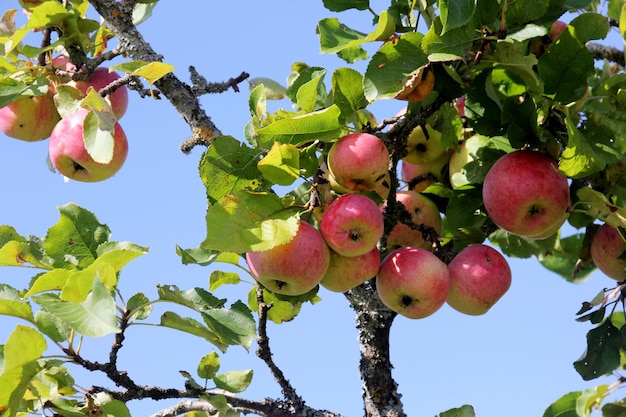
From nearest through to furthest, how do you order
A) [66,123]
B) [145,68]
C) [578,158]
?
[578,158] < [145,68] < [66,123]

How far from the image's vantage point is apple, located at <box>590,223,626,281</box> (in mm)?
2178

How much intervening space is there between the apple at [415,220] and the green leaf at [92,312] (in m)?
0.90

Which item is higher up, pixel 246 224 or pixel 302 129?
pixel 302 129

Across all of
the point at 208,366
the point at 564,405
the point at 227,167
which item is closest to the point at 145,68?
the point at 227,167

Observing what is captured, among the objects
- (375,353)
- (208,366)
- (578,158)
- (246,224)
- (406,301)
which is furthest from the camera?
(375,353)

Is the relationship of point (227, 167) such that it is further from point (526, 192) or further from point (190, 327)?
point (526, 192)

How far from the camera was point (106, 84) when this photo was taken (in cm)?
244

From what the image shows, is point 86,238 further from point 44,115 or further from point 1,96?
point 44,115

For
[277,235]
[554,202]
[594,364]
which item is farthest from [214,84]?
[594,364]

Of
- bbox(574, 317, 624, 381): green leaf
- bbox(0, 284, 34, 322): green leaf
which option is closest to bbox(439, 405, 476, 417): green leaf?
bbox(574, 317, 624, 381): green leaf

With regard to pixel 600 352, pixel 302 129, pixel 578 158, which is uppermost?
pixel 302 129

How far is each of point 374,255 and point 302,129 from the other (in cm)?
40

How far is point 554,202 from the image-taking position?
6.35 feet

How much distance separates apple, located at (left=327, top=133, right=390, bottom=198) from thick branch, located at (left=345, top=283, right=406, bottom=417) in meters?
0.61
